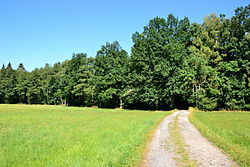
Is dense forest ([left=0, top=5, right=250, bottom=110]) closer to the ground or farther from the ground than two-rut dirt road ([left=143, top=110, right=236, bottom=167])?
farther from the ground

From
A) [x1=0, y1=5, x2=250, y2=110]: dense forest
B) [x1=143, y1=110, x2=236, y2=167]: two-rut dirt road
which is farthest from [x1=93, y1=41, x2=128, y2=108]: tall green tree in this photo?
[x1=143, y1=110, x2=236, y2=167]: two-rut dirt road

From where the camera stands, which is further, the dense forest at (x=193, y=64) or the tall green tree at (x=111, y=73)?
the tall green tree at (x=111, y=73)

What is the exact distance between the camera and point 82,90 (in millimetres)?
72062

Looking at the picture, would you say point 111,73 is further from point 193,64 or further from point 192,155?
point 192,155

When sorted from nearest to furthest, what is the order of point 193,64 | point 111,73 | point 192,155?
point 192,155, point 193,64, point 111,73

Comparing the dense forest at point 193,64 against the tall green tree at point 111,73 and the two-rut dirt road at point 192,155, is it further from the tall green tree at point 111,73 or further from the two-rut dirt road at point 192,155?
the two-rut dirt road at point 192,155

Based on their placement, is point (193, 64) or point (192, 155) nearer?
point (192, 155)

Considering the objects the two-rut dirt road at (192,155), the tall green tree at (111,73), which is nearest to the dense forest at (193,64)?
the tall green tree at (111,73)

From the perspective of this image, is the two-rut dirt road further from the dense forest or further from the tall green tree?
the tall green tree

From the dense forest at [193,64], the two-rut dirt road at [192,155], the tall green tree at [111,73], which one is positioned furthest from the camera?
the tall green tree at [111,73]

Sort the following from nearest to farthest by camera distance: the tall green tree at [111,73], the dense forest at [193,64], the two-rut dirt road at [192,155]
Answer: the two-rut dirt road at [192,155] → the dense forest at [193,64] → the tall green tree at [111,73]

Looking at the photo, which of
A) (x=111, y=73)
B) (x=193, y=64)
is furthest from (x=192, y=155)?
(x=111, y=73)

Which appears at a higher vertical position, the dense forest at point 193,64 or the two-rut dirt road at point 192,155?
the dense forest at point 193,64

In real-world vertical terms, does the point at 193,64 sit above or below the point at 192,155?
above
